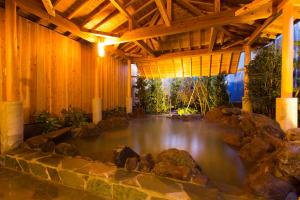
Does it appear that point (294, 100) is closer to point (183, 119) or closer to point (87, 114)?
point (183, 119)

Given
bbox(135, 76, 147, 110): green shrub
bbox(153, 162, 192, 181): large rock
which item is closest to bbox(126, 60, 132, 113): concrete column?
bbox(135, 76, 147, 110): green shrub

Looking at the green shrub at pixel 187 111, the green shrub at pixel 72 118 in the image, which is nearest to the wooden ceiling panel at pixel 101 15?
the green shrub at pixel 72 118

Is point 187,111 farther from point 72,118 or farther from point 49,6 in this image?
point 49,6

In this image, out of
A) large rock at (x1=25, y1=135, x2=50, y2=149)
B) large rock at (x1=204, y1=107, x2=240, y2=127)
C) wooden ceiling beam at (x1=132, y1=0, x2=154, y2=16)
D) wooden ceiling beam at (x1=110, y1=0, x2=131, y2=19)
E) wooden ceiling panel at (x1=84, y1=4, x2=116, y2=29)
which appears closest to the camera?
large rock at (x1=25, y1=135, x2=50, y2=149)

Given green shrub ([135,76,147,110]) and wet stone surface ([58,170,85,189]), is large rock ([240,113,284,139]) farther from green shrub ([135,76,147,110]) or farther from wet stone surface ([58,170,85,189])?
green shrub ([135,76,147,110])

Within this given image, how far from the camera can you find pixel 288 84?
365cm

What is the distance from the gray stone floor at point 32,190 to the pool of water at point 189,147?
0.87 m

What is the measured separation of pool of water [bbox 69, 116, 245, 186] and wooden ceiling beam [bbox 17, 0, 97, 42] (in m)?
3.04

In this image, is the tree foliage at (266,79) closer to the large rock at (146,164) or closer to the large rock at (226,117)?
the large rock at (226,117)

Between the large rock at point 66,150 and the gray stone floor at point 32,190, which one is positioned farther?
the large rock at point 66,150

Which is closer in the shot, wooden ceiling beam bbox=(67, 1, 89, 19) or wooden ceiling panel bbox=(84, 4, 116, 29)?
wooden ceiling beam bbox=(67, 1, 89, 19)

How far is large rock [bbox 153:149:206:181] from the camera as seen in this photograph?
236 cm

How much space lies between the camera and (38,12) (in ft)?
13.7

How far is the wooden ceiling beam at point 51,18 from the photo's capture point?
390 cm
